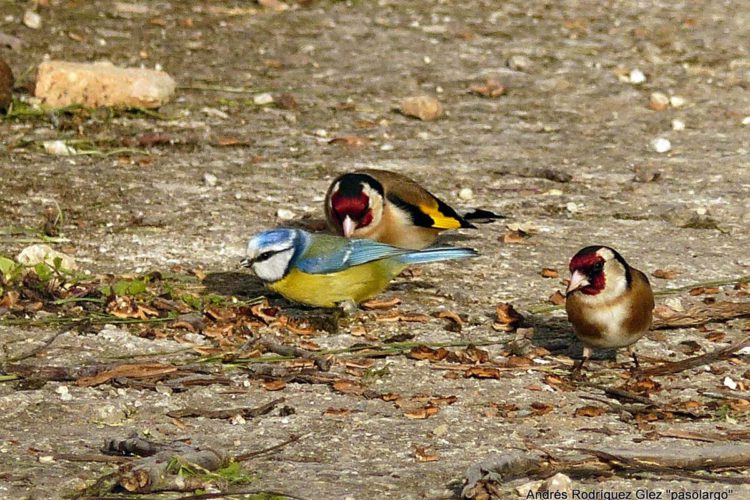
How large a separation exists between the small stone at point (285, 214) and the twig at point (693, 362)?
2488 mm

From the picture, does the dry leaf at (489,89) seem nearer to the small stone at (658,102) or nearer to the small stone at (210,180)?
the small stone at (658,102)

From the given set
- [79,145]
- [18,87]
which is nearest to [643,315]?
[79,145]

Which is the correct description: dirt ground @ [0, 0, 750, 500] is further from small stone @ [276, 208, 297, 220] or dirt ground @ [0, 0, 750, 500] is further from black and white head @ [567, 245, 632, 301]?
black and white head @ [567, 245, 632, 301]

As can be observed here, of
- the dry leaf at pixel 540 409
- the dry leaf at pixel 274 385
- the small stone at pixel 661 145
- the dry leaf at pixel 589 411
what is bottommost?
the dry leaf at pixel 274 385

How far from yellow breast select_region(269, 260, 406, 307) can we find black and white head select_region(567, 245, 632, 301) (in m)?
1.00

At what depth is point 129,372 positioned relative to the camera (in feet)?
17.1

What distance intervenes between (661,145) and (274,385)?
13.3 ft

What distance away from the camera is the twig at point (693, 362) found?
5.37m

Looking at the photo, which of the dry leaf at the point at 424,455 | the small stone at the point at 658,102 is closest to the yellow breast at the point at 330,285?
the dry leaf at the point at 424,455

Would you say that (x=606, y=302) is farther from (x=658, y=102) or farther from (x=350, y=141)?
(x=658, y=102)

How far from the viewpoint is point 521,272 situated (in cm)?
666

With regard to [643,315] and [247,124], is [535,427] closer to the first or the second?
[643,315]

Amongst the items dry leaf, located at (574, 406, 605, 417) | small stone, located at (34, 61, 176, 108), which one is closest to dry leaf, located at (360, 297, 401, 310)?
dry leaf, located at (574, 406, 605, 417)

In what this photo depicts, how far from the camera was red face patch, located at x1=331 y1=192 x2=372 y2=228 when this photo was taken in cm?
662
